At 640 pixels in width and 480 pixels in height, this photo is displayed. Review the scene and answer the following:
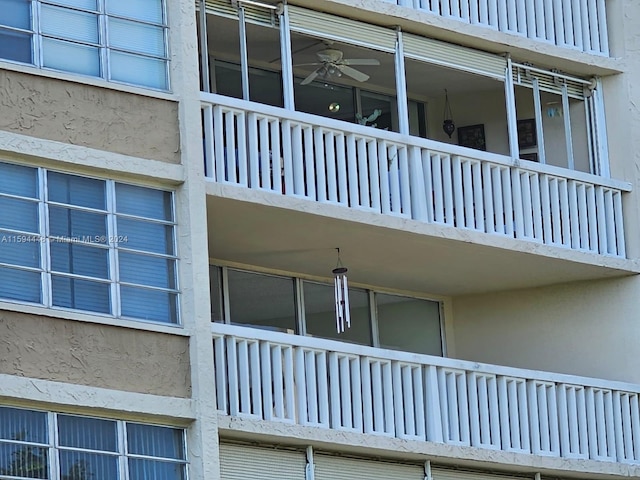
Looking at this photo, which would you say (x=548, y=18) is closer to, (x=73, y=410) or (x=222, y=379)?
(x=222, y=379)

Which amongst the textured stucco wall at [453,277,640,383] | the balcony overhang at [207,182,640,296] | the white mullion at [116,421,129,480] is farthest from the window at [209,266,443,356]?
the white mullion at [116,421,129,480]

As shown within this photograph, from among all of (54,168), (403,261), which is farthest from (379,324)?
(54,168)

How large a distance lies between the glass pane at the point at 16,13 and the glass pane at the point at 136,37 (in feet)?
3.49

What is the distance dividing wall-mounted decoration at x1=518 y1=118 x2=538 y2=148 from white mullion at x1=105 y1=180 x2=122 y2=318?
867 cm

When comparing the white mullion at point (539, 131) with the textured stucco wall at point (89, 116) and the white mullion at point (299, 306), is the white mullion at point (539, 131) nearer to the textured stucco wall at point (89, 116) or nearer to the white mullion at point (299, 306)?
the white mullion at point (299, 306)

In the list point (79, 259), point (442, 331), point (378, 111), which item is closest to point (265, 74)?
point (378, 111)

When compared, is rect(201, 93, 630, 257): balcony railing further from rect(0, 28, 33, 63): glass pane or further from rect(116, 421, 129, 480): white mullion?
rect(116, 421, 129, 480): white mullion

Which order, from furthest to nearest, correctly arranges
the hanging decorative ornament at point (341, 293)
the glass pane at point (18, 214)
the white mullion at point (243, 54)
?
the hanging decorative ornament at point (341, 293), the white mullion at point (243, 54), the glass pane at point (18, 214)

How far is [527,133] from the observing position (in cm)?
2952

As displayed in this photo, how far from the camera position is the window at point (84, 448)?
21047 mm

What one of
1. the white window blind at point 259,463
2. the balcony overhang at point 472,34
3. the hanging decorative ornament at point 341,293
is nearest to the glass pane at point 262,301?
the hanging decorative ornament at point 341,293

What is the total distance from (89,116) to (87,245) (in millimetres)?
1425

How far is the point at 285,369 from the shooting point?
23719 mm

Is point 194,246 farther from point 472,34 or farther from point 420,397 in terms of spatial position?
point 472,34
